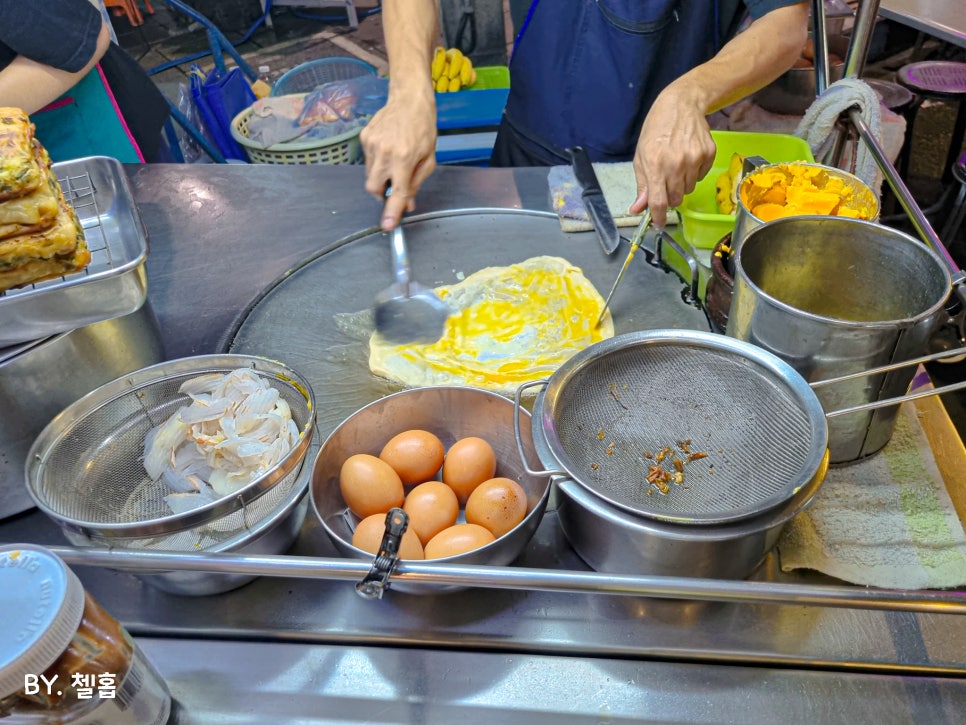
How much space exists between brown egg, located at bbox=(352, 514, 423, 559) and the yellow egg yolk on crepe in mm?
488

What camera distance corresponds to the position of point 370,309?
170 cm

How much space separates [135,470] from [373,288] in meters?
0.77

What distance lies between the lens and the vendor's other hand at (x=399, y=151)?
1719 millimetres

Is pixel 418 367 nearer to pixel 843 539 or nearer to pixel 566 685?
pixel 566 685

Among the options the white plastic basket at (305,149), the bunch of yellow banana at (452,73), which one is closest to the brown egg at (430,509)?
the white plastic basket at (305,149)

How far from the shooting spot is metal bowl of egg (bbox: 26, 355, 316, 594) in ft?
3.38

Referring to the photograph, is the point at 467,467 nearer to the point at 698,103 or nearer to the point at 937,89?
the point at 698,103

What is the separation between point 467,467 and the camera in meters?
1.13

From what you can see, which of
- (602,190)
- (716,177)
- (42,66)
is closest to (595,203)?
(602,190)

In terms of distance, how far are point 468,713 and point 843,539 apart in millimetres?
652

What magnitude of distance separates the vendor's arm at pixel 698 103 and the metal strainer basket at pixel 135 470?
886mm

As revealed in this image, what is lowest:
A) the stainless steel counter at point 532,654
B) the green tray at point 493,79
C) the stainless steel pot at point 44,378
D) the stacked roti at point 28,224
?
the green tray at point 493,79

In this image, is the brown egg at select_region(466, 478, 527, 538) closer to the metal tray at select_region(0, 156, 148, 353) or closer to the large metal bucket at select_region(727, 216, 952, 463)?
the large metal bucket at select_region(727, 216, 952, 463)

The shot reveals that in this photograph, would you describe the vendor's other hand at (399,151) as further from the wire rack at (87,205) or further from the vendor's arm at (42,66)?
the vendor's arm at (42,66)
